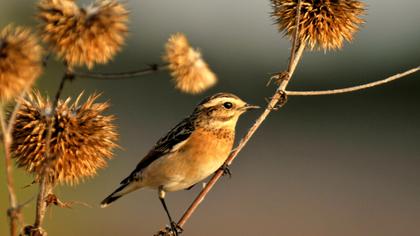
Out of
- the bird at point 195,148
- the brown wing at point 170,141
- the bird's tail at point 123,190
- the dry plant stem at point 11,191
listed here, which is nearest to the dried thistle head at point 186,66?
the dry plant stem at point 11,191

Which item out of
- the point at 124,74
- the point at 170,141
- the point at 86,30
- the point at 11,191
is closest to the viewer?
the point at 11,191

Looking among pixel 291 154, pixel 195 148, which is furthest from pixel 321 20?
pixel 291 154

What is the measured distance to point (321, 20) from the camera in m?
6.67

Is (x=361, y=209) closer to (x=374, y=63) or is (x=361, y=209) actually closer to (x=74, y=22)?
(x=374, y=63)

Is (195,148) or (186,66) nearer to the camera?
(186,66)

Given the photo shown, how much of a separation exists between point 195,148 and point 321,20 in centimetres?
191

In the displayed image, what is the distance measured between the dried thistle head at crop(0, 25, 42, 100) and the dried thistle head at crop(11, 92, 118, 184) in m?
1.02

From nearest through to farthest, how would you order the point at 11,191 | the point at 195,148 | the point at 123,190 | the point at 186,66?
the point at 11,191 < the point at 186,66 < the point at 195,148 < the point at 123,190

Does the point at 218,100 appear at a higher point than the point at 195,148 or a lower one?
higher

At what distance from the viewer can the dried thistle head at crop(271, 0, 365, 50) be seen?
21.8 feet

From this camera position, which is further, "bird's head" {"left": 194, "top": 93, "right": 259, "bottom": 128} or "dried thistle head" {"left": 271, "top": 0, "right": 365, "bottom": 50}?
"bird's head" {"left": 194, "top": 93, "right": 259, "bottom": 128}

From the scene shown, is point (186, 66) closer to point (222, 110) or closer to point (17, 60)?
point (17, 60)

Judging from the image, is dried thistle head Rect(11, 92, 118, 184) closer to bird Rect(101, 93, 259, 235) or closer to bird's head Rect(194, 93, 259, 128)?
bird Rect(101, 93, 259, 235)

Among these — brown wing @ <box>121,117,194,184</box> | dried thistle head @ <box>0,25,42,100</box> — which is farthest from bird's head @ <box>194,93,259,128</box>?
dried thistle head @ <box>0,25,42,100</box>
